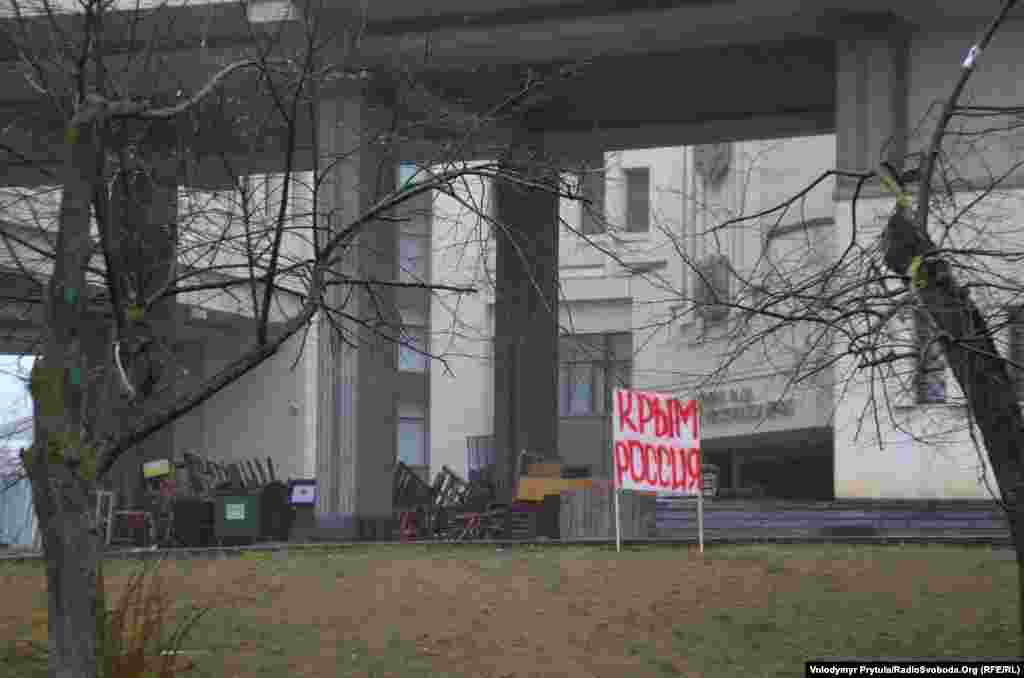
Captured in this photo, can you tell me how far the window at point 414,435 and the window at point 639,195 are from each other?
10.6 m

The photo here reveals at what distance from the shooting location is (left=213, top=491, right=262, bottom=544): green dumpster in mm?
26734

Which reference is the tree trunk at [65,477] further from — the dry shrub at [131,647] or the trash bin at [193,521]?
the trash bin at [193,521]

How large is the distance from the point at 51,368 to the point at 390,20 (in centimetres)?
2000

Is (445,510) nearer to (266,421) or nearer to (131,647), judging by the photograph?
(266,421)

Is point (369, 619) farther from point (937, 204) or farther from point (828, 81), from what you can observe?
point (828, 81)

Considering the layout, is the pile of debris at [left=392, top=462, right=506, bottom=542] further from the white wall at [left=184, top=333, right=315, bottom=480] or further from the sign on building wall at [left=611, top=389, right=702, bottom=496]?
the white wall at [left=184, top=333, right=315, bottom=480]

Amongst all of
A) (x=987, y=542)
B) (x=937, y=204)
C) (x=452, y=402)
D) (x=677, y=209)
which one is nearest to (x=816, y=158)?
(x=677, y=209)

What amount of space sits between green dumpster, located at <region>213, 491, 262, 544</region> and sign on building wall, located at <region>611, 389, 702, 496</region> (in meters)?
11.0

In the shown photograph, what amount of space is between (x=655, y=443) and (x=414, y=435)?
39.5m

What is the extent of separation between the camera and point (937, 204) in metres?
12.6

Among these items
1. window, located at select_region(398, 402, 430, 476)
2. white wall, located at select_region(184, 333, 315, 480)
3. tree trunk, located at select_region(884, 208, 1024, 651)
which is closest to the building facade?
window, located at select_region(398, 402, 430, 476)

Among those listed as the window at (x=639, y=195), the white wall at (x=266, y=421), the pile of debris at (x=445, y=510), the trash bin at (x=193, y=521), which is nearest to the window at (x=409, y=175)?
the pile of debris at (x=445, y=510)

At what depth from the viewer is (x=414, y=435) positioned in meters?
56.4

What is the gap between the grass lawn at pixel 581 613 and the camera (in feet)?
37.3
